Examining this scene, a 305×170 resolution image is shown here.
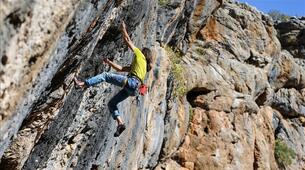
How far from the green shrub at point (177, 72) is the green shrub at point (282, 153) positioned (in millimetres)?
9049

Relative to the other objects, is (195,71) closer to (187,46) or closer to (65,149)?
(187,46)

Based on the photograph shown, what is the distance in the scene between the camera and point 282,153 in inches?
1018

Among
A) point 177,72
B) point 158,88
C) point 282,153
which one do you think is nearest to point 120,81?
point 158,88

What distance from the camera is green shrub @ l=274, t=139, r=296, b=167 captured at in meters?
25.8

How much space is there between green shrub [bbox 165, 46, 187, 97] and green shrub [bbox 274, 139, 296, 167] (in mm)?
9049

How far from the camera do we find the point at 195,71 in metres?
20.7

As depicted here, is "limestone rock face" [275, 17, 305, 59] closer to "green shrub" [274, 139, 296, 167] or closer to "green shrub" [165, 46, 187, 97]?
"green shrub" [274, 139, 296, 167]

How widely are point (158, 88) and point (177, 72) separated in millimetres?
3030

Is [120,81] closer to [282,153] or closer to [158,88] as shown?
[158,88]

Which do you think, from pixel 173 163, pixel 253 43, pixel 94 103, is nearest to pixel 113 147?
pixel 94 103

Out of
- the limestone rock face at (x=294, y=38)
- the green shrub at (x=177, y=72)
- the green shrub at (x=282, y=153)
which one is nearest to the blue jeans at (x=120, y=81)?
the green shrub at (x=177, y=72)

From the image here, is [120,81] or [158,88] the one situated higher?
[120,81]

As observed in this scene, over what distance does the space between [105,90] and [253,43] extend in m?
15.9

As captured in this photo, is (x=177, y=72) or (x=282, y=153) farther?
(x=282, y=153)
